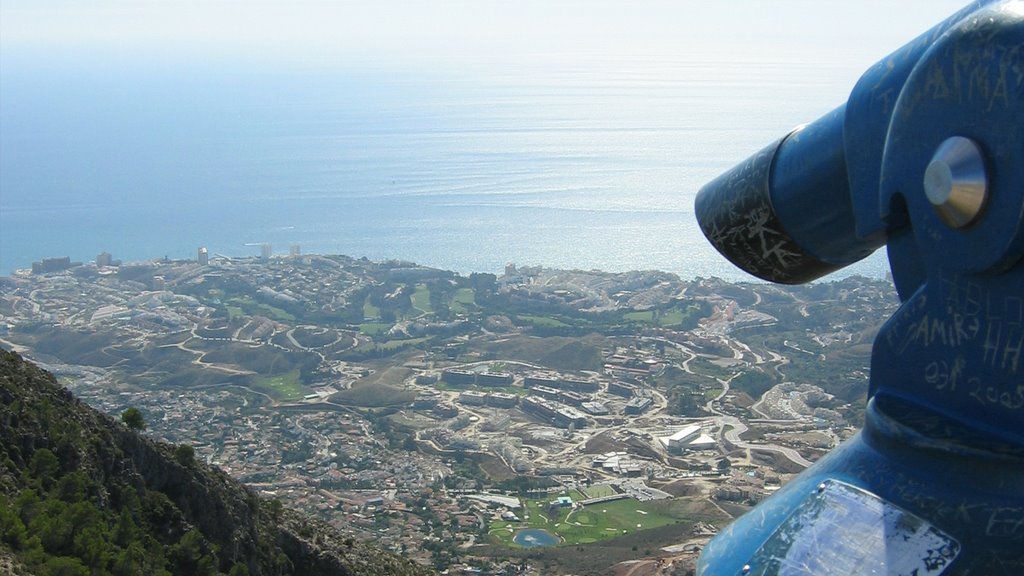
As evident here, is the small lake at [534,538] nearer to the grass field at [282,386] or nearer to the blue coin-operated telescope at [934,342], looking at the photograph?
the grass field at [282,386]

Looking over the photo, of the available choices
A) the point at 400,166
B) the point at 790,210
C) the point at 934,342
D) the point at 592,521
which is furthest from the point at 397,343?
the point at 400,166

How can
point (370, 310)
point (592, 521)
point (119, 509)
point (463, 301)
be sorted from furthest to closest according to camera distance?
point (463, 301) → point (370, 310) → point (592, 521) → point (119, 509)

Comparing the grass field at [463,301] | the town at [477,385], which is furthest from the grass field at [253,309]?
the grass field at [463,301]

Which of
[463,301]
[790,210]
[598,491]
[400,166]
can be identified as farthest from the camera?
[400,166]

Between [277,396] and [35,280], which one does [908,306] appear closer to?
[277,396]

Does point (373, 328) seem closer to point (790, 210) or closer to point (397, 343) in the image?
point (397, 343)
